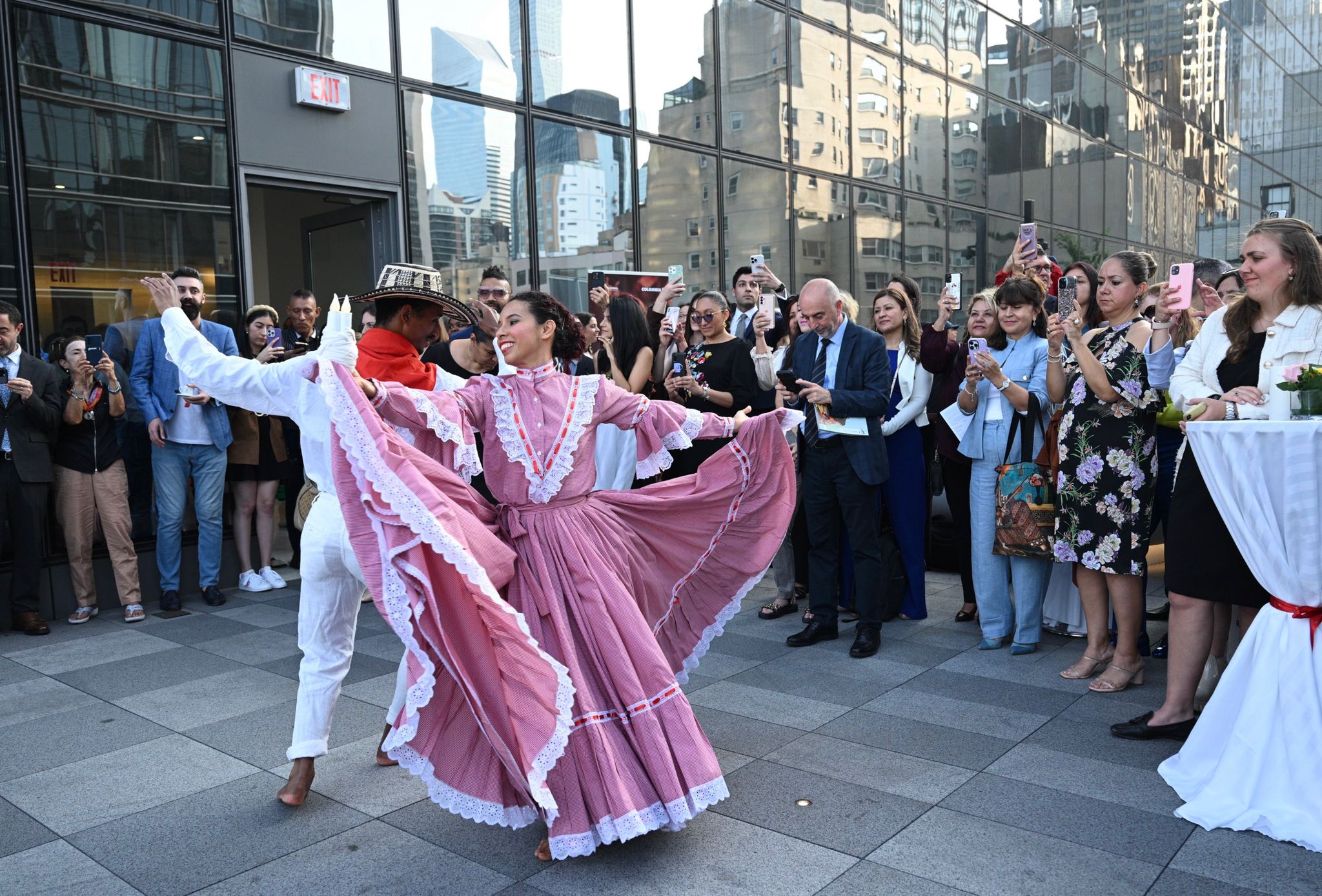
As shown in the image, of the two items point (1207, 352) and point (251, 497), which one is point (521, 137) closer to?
point (251, 497)

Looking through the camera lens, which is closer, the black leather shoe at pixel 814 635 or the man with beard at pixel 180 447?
the black leather shoe at pixel 814 635

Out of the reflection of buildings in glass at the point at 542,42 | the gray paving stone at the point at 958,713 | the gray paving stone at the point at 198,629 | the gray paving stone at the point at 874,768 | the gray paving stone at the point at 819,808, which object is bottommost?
the gray paving stone at the point at 198,629

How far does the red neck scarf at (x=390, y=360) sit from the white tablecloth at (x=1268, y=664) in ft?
9.35

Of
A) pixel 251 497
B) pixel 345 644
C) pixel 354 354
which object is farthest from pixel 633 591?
pixel 251 497

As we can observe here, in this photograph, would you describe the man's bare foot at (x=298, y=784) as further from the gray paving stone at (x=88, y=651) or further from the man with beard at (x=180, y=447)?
the man with beard at (x=180, y=447)

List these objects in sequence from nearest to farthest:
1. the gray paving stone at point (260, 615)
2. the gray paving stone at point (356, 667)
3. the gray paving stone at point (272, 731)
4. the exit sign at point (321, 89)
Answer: the gray paving stone at point (272, 731) < the gray paving stone at point (356, 667) < the gray paving stone at point (260, 615) < the exit sign at point (321, 89)

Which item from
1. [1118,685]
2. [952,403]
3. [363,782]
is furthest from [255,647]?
[1118,685]

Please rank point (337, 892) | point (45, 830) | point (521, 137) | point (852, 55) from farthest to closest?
1. point (852, 55)
2. point (521, 137)
3. point (45, 830)
4. point (337, 892)

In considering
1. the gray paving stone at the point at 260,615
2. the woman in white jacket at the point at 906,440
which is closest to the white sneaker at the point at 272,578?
the gray paving stone at the point at 260,615

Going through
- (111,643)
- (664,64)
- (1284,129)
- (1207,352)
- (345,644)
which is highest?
(1284,129)

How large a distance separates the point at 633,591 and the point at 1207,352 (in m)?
2.49

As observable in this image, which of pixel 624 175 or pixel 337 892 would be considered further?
pixel 624 175

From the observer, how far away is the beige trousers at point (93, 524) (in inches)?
262

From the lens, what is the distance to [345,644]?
3711 mm
